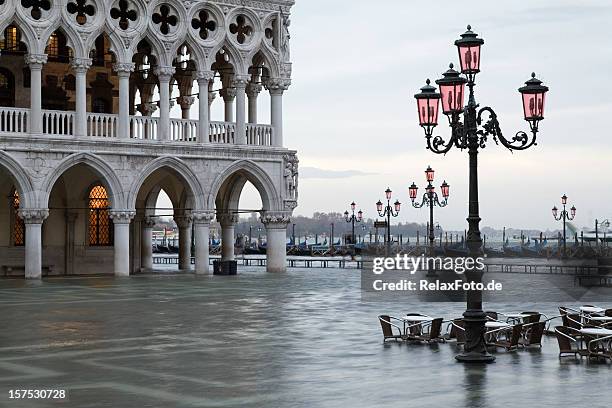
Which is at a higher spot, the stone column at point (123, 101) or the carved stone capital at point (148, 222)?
the stone column at point (123, 101)

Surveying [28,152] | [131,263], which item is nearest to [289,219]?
[131,263]

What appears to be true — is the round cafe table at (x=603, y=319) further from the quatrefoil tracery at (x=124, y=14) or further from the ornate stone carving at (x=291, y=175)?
the quatrefoil tracery at (x=124, y=14)

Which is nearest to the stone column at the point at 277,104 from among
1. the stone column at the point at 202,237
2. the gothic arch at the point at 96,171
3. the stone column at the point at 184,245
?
the stone column at the point at 202,237

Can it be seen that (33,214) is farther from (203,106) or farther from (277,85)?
(277,85)

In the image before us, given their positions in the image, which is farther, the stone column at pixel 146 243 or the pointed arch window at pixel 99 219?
the stone column at pixel 146 243

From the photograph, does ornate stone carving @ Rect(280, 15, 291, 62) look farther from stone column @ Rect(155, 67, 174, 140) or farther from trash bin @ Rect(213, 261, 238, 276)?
trash bin @ Rect(213, 261, 238, 276)

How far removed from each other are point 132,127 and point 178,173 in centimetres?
276

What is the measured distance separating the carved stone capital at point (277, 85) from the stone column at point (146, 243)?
31.9 feet

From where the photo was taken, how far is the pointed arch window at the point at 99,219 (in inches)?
1838

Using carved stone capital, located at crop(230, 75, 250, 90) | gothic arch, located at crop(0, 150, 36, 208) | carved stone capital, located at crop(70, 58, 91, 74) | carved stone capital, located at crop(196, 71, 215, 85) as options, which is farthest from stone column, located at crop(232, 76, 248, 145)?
gothic arch, located at crop(0, 150, 36, 208)

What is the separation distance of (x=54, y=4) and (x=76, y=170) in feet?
26.2

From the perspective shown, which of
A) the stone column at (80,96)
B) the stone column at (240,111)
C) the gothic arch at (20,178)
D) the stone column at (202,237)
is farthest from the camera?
the stone column at (240,111)

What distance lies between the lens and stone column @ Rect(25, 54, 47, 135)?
40.0 metres

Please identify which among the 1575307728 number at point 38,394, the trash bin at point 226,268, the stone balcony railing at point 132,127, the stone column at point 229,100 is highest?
the stone column at point 229,100
